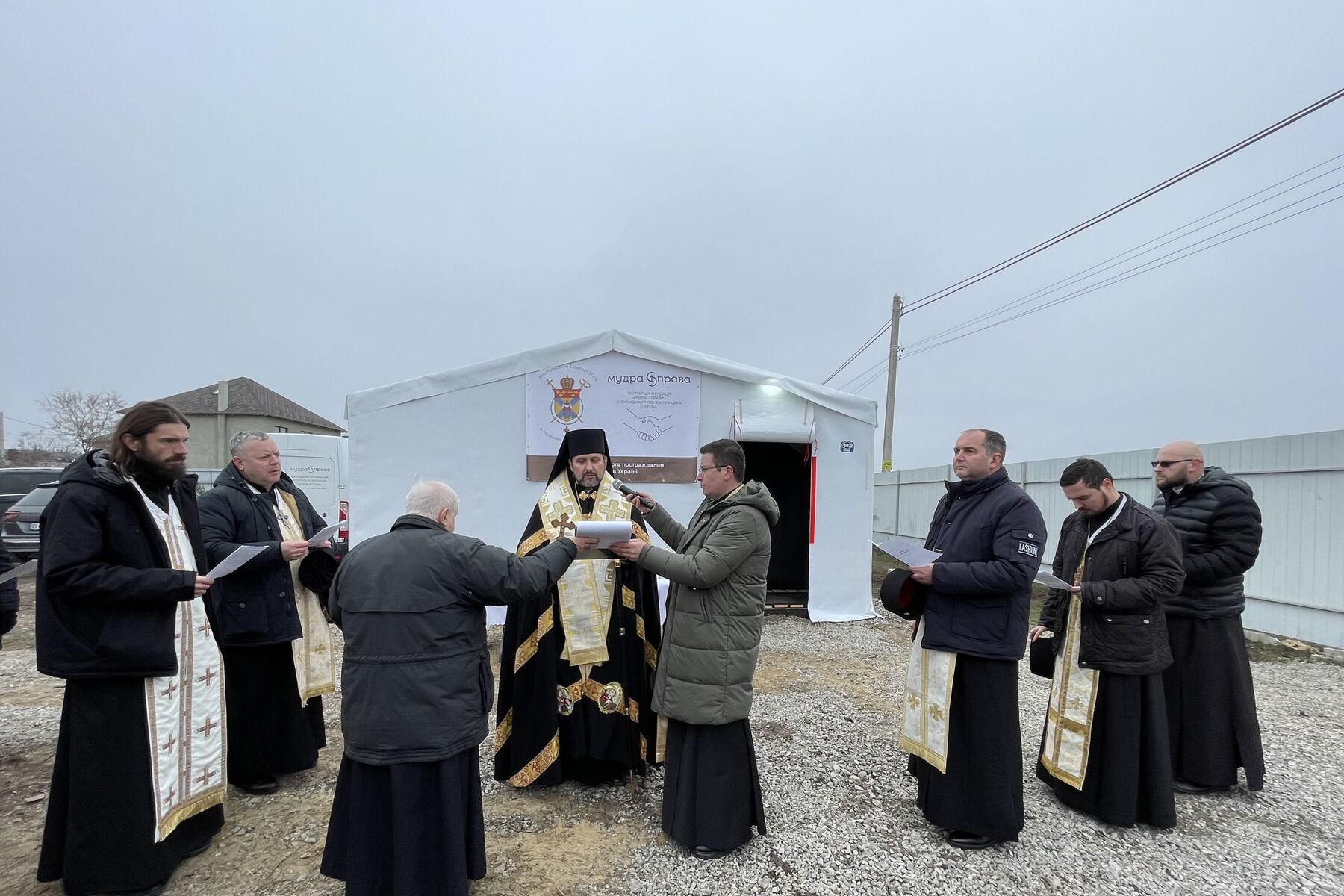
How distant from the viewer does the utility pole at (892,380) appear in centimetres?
1628

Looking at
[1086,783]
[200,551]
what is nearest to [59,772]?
[200,551]

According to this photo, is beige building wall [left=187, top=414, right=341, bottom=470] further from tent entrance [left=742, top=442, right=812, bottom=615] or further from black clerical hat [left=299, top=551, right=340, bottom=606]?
black clerical hat [left=299, top=551, right=340, bottom=606]

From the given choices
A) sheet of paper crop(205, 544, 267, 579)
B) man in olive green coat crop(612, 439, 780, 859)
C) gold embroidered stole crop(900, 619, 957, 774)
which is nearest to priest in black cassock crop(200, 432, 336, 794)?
sheet of paper crop(205, 544, 267, 579)

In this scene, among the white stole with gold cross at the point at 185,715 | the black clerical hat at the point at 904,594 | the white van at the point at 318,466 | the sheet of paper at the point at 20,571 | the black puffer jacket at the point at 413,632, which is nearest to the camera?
the black puffer jacket at the point at 413,632

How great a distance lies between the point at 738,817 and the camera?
300cm

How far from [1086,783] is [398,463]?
6.45 m

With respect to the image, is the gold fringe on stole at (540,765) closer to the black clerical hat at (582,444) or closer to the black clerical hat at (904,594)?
the black clerical hat at (582,444)

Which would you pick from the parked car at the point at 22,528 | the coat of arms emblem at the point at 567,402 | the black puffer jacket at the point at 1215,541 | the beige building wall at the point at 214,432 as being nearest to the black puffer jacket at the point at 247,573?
the coat of arms emblem at the point at 567,402

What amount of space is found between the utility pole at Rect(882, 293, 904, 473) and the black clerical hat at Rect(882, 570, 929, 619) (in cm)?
1332

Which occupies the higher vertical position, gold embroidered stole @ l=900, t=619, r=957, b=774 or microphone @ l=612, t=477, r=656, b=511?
microphone @ l=612, t=477, r=656, b=511

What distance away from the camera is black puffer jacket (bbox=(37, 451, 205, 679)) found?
2488 millimetres

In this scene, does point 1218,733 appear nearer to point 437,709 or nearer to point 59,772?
point 437,709

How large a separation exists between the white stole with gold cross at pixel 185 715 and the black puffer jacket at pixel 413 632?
906 mm

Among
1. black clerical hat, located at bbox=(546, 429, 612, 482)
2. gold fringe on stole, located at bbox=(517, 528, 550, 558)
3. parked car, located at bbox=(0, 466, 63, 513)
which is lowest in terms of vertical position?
parked car, located at bbox=(0, 466, 63, 513)
